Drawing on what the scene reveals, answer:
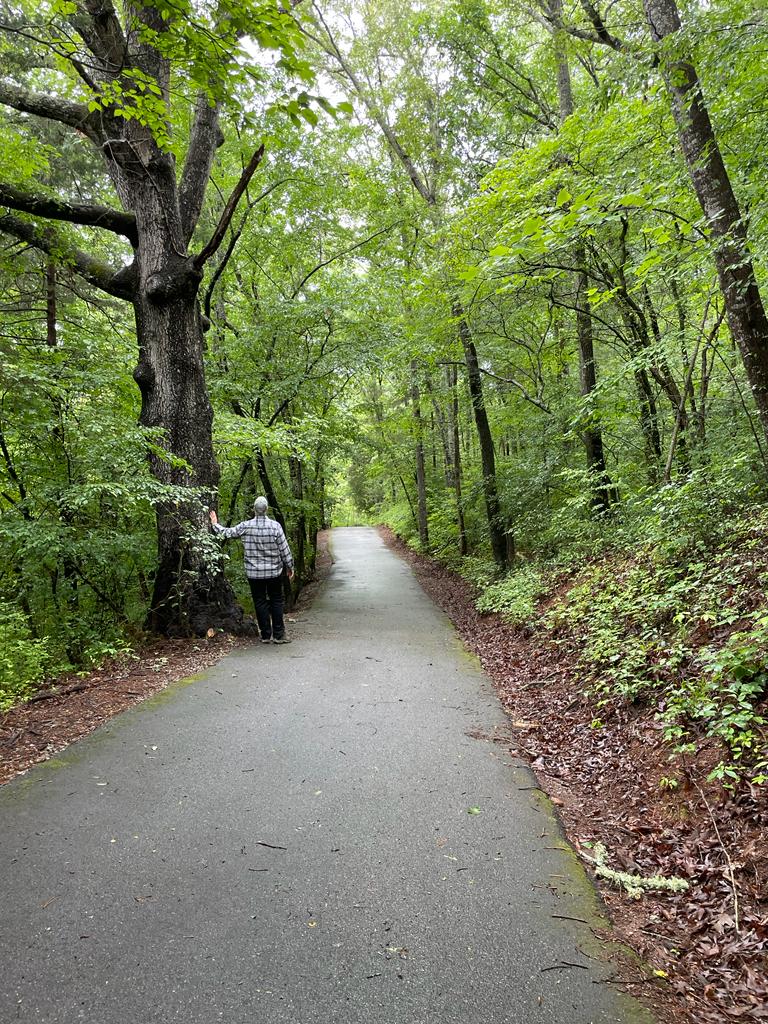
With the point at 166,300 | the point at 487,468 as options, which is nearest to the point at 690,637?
the point at 166,300

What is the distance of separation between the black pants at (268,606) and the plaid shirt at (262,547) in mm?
146

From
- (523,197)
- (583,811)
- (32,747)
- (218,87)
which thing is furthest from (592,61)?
(32,747)

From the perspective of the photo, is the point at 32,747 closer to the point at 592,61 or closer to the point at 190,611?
the point at 190,611

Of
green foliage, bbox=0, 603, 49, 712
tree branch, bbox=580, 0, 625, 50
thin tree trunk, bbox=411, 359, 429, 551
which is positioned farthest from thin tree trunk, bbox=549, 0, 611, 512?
green foliage, bbox=0, 603, 49, 712

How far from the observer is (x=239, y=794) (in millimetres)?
3354

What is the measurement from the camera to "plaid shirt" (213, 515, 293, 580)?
7.20 metres

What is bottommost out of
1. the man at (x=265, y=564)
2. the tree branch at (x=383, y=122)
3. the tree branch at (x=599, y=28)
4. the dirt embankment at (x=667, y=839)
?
the dirt embankment at (x=667, y=839)

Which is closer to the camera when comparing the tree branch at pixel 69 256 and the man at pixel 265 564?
the tree branch at pixel 69 256

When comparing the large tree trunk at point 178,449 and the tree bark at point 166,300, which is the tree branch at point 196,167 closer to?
the tree bark at point 166,300

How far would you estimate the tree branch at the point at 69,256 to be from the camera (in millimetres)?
6500

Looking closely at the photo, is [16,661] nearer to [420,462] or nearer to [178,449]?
[178,449]

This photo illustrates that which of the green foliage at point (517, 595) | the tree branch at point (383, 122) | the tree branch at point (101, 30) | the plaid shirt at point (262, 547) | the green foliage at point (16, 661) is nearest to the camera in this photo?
the green foliage at point (16, 661)

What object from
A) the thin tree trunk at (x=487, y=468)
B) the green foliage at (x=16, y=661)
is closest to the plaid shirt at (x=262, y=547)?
the green foliage at (x=16, y=661)

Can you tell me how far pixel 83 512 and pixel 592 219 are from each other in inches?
255
